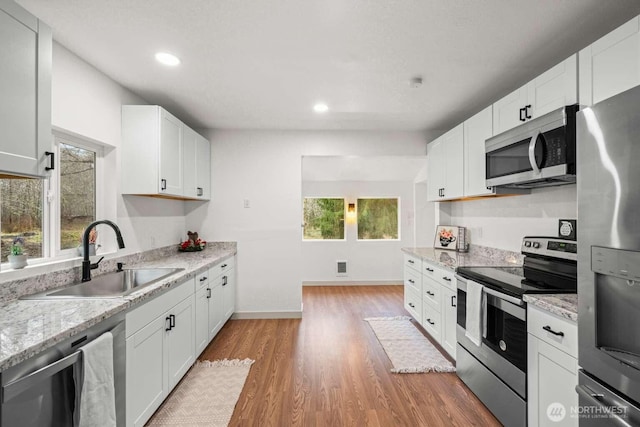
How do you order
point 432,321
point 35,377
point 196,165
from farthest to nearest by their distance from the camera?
point 196,165 → point 432,321 → point 35,377

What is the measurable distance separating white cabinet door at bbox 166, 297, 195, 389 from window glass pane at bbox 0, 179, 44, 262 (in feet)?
3.14

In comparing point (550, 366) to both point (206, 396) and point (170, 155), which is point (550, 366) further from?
point (170, 155)

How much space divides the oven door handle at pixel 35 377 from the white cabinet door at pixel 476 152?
112 inches

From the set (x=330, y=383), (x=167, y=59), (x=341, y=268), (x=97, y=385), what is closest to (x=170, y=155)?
(x=167, y=59)

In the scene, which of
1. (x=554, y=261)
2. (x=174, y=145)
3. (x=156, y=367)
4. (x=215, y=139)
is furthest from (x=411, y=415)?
(x=215, y=139)

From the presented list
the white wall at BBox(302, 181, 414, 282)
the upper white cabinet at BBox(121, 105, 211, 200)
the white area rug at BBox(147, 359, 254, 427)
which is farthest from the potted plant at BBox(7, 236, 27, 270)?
the white wall at BBox(302, 181, 414, 282)

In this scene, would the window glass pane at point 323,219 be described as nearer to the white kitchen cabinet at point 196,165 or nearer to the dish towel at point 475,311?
the white kitchen cabinet at point 196,165

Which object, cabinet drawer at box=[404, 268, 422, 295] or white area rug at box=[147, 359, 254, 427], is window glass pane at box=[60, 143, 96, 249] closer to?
white area rug at box=[147, 359, 254, 427]

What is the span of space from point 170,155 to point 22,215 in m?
1.20

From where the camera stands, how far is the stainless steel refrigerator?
106 cm

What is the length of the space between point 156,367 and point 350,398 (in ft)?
4.41

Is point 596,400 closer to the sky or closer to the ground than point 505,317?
closer to the ground

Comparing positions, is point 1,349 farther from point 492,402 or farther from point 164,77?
point 492,402

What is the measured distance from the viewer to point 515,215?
8.99ft
